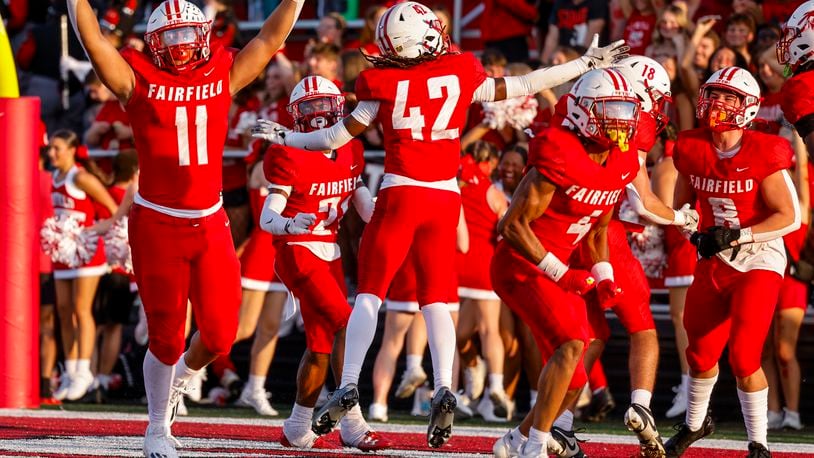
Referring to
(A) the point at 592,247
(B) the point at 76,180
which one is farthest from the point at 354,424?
(B) the point at 76,180

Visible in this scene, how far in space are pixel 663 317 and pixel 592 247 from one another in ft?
12.4

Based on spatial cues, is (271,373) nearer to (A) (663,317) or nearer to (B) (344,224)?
(B) (344,224)

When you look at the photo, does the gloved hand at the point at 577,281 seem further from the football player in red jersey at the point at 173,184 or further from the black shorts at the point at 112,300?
the black shorts at the point at 112,300

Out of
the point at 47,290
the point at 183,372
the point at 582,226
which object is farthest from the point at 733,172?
the point at 47,290

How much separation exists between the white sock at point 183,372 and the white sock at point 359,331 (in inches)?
32.4

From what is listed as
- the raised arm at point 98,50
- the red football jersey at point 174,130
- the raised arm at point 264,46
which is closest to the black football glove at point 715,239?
the raised arm at point 264,46

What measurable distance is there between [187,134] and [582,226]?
5.86ft

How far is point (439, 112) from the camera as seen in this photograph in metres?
6.84

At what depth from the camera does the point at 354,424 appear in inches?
290

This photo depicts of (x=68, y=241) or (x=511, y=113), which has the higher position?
(x=511, y=113)

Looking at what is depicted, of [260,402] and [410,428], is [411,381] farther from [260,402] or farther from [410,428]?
[260,402]

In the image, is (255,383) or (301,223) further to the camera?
(255,383)

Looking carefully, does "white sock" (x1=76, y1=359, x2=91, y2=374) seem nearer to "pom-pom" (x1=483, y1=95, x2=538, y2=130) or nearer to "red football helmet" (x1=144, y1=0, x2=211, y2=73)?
"pom-pom" (x1=483, y1=95, x2=538, y2=130)

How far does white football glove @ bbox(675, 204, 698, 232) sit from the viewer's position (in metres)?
7.16
